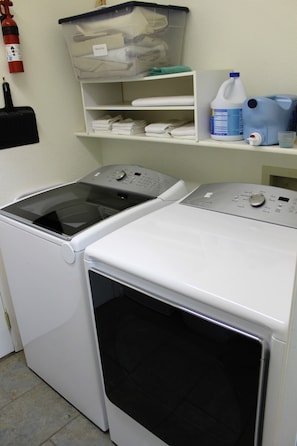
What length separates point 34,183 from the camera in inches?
81.0

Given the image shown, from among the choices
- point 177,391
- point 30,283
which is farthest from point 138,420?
point 30,283

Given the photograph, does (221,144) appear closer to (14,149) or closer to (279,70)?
(279,70)

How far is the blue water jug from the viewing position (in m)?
1.35

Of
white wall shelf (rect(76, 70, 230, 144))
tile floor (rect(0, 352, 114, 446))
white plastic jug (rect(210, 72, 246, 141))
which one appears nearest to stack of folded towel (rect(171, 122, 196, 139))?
white wall shelf (rect(76, 70, 230, 144))

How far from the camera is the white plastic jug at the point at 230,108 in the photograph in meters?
1.48

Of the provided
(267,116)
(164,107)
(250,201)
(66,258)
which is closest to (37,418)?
(66,258)

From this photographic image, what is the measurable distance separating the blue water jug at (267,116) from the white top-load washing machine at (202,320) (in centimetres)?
20

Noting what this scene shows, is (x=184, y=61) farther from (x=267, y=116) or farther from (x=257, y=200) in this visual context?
(x=257, y=200)

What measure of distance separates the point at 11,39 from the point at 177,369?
5.11 ft

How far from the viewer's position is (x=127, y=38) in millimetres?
1592

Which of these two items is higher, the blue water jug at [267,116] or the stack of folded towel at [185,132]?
the blue water jug at [267,116]

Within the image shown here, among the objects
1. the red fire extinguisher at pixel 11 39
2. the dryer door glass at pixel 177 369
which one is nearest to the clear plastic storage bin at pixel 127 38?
the red fire extinguisher at pixel 11 39

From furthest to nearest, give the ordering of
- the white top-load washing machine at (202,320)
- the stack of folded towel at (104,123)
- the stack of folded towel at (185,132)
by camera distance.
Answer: the stack of folded towel at (104,123), the stack of folded towel at (185,132), the white top-load washing machine at (202,320)

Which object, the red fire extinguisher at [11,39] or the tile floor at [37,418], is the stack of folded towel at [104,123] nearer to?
the red fire extinguisher at [11,39]
